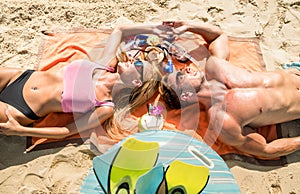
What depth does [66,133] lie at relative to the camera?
82.5 inches

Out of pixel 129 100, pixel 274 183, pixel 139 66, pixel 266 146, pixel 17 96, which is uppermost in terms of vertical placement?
pixel 139 66

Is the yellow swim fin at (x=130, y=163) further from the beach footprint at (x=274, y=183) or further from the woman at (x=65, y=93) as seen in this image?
the beach footprint at (x=274, y=183)

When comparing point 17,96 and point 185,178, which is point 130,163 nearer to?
point 185,178

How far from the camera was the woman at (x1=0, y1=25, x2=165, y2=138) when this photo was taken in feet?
6.84

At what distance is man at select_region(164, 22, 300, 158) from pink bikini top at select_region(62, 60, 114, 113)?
0.42 m

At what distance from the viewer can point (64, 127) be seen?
6.93 feet

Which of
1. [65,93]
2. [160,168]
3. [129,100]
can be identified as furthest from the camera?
[129,100]

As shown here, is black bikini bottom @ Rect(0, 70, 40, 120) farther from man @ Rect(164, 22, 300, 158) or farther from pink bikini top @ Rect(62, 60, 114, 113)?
man @ Rect(164, 22, 300, 158)

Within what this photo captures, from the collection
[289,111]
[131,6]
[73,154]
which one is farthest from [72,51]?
[289,111]

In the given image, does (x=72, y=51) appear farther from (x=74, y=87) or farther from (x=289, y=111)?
(x=289, y=111)

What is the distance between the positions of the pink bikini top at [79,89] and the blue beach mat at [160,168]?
0.30m

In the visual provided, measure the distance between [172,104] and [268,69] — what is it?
0.68 m

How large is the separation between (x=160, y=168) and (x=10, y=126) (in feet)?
2.66

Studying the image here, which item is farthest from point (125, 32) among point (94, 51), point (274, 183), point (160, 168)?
point (274, 183)
